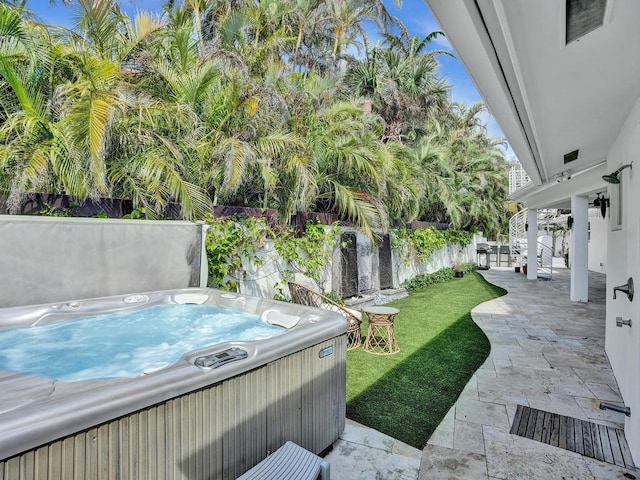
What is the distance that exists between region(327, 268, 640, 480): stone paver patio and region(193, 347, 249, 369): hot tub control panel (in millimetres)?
1329

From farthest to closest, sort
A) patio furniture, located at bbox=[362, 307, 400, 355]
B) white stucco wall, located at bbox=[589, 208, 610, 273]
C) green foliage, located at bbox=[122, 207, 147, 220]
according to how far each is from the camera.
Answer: white stucco wall, located at bbox=[589, 208, 610, 273]
patio furniture, located at bbox=[362, 307, 400, 355]
green foliage, located at bbox=[122, 207, 147, 220]

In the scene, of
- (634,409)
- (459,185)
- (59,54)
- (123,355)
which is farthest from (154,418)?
(459,185)

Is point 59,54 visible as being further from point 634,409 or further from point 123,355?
point 634,409

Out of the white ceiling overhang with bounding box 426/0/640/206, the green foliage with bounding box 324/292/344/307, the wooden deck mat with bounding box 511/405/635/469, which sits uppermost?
the white ceiling overhang with bounding box 426/0/640/206

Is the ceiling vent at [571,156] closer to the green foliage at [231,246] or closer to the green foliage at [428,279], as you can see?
the green foliage at [231,246]

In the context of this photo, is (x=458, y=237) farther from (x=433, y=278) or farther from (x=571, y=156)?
(x=571, y=156)

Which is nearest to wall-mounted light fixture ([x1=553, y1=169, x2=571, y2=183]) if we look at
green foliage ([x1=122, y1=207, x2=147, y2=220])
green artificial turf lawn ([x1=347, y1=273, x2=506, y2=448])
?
green artificial turf lawn ([x1=347, y1=273, x2=506, y2=448])

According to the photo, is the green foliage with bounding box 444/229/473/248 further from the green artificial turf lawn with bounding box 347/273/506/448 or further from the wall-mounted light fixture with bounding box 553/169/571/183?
the green artificial turf lawn with bounding box 347/273/506/448

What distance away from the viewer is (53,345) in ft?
12.5

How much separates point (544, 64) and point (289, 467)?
359cm

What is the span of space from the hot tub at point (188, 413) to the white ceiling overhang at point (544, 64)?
2454mm

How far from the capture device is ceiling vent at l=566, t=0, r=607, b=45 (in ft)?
6.95

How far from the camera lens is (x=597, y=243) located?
681 inches

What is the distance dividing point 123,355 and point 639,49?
5.32 meters
